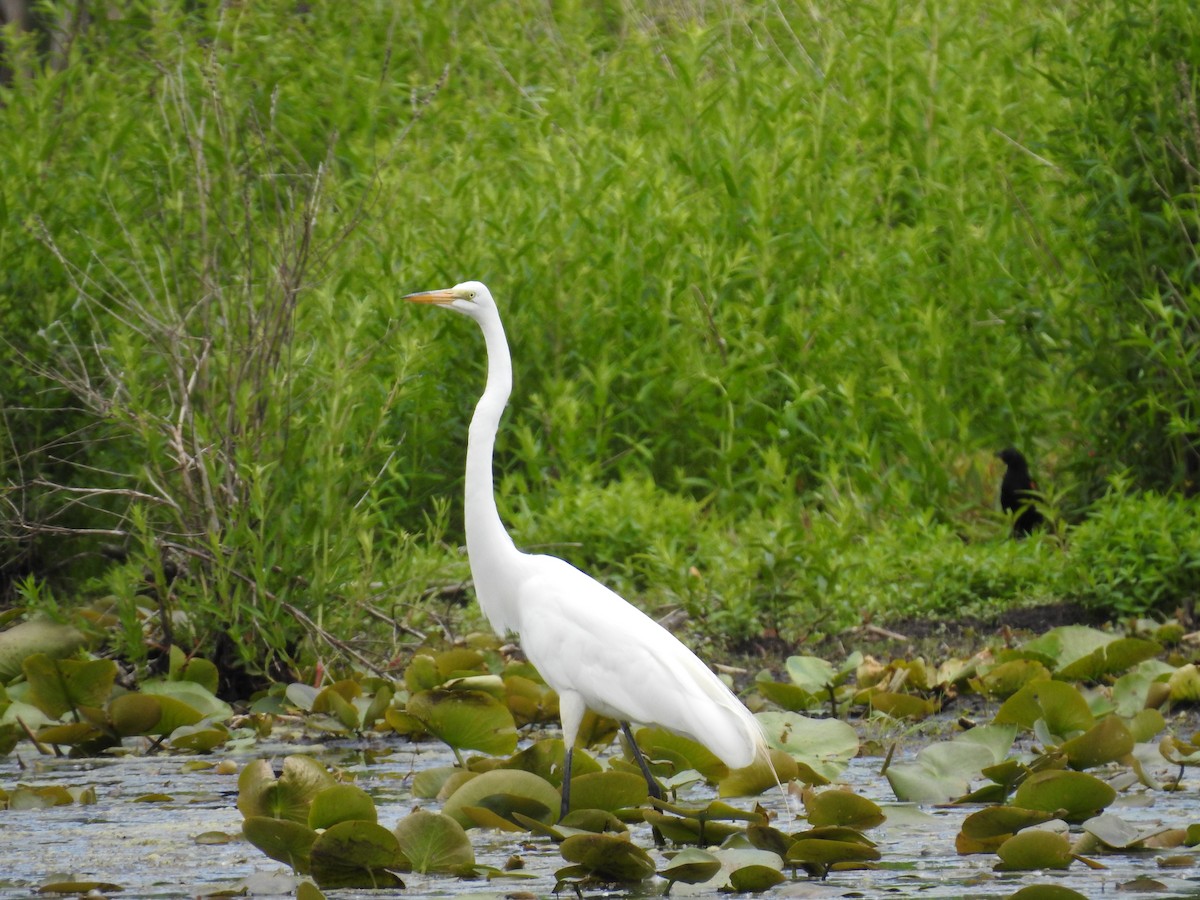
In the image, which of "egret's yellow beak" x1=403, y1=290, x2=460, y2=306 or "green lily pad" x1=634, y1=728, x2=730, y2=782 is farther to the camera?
"egret's yellow beak" x1=403, y1=290, x2=460, y2=306

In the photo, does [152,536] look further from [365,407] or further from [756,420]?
[756,420]

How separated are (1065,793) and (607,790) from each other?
103cm

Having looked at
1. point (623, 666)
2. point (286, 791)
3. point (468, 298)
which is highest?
point (468, 298)

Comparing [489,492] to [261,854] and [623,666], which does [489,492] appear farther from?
[261,854]

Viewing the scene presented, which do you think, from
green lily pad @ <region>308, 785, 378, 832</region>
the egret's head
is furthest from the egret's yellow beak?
green lily pad @ <region>308, 785, 378, 832</region>

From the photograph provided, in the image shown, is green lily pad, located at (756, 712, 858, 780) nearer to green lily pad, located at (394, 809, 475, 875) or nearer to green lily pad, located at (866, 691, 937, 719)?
green lily pad, located at (866, 691, 937, 719)

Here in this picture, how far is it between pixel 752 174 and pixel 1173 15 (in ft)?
7.59

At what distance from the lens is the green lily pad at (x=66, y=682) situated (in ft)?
16.0

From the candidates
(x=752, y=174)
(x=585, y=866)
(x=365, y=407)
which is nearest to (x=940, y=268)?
(x=752, y=174)

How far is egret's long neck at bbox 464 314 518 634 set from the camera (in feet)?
14.8

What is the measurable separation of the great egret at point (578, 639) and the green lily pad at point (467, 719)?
0.20 metres

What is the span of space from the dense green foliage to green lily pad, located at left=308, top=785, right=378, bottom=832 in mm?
1715

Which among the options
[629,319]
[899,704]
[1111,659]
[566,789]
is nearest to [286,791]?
[566,789]

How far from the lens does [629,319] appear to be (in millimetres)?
7914
